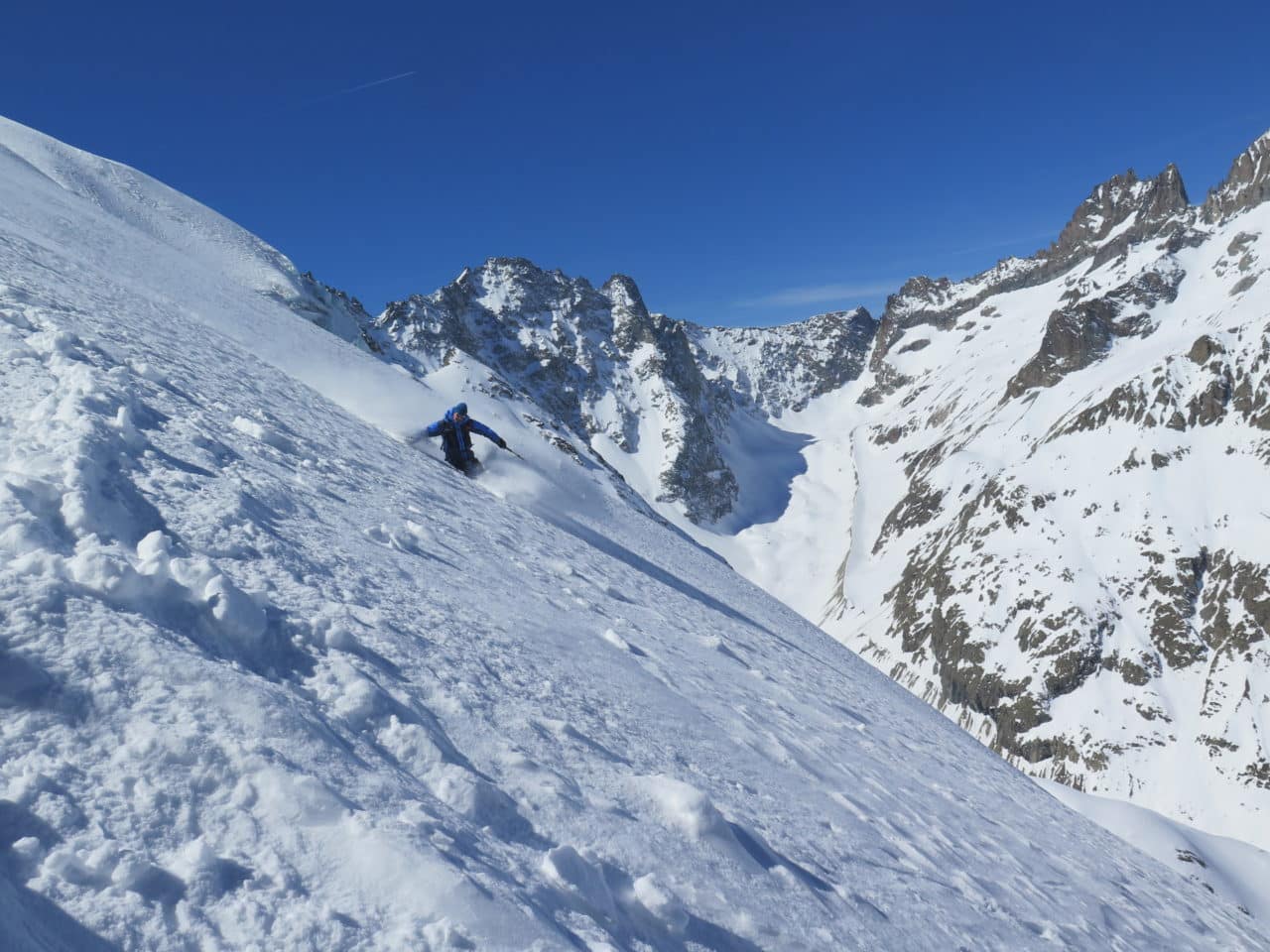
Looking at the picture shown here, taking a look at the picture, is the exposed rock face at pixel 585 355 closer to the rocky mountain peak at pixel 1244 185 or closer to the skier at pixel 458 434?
the rocky mountain peak at pixel 1244 185

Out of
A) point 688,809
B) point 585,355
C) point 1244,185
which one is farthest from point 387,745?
point 1244,185

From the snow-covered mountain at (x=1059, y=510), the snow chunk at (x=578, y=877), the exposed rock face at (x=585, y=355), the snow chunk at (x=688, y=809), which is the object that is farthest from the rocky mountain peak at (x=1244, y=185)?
the snow chunk at (x=578, y=877)

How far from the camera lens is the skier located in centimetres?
1538

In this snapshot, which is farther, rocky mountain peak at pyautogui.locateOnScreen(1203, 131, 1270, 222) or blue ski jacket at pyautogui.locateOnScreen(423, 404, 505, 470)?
rocky mountain peak at pyautogui.locateOnScreen(1203, 131, 1270, 222)

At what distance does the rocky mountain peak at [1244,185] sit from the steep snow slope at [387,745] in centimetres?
22338

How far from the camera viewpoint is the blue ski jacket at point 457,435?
15.4 meters

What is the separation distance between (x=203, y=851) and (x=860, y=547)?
137659 millimetres

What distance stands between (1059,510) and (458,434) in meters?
104

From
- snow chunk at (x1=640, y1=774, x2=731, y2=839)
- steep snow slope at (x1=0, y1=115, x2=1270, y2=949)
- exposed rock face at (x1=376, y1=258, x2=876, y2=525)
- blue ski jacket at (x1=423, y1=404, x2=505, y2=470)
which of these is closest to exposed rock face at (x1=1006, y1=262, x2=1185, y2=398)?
exposed rock face at (x1=376, y1=258, x2=876, y2=525)

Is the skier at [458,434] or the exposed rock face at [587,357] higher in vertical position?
the exposed rock face at [587,357]

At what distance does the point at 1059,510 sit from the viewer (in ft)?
328

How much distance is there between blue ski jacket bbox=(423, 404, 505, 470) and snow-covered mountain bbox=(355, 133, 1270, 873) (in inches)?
994

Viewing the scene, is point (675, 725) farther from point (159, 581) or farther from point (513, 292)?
point (513, 292)

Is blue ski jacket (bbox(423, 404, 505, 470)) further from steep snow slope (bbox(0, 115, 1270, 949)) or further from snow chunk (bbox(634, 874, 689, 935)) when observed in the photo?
snow chunk (bbox(634, 874, 689, 935))
